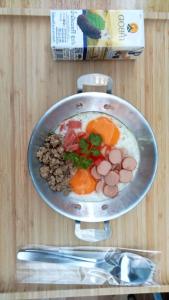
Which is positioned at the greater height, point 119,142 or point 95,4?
point 95,4

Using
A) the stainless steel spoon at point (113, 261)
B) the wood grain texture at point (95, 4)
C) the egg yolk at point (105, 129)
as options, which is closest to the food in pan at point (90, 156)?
the egg yolk at point (105, 129)

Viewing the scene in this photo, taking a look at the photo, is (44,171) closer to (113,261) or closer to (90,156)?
(90,156)

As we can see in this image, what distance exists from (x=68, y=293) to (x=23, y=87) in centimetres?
45

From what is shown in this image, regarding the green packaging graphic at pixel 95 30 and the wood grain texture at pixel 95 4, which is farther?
the wood grain texture at pixel 95 4

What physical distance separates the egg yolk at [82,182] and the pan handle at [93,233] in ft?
0.23

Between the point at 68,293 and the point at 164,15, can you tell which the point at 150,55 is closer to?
the point at 164,15

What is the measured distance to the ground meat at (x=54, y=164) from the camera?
2.20 ft

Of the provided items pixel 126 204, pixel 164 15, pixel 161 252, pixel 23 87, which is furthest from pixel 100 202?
pixel 164 15

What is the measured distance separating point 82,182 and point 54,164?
7 cm

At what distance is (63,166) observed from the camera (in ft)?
2.21

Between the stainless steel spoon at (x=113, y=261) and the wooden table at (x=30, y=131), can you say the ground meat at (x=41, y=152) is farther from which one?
the stainless steel spoon at (x=113, y=261)

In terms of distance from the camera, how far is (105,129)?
2.32 feet

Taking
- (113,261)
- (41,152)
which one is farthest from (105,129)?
(113,261)

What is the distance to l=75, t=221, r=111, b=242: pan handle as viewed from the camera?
0.70 m
